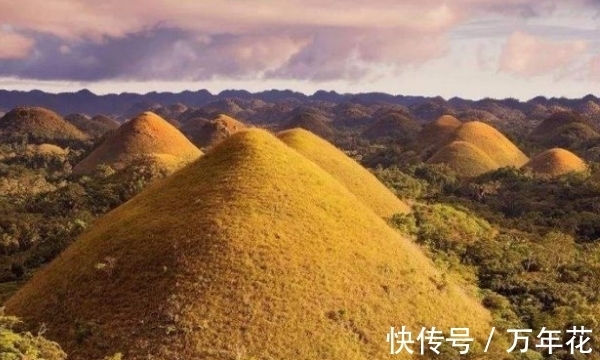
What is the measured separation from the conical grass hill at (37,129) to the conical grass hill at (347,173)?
108 metres

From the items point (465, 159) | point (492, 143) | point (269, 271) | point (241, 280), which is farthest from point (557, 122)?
point (241, 280)

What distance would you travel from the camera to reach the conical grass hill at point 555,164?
343ft

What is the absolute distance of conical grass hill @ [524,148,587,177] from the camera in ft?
343

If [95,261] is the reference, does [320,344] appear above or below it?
below

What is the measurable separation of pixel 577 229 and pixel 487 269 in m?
27.1

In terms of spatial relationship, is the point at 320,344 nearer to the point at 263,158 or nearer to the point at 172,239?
the point at 172,239

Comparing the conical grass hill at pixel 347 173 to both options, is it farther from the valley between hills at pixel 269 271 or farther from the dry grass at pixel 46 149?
the dry grass at pixel 46 149

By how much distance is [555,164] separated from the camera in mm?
106500

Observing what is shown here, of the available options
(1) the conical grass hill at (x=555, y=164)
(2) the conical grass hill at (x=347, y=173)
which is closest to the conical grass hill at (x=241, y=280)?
(2) the conical grass hill at (x=347, y=173)

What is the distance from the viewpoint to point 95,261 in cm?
3300

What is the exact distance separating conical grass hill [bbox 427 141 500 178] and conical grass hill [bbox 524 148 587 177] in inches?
288

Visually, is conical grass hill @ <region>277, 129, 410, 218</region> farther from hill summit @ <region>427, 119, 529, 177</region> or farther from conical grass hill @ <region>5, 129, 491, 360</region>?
hill summit @ <region>427, 119, 529, 177</region>

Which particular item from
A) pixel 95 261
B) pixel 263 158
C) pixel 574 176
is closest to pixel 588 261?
pixel 263 158

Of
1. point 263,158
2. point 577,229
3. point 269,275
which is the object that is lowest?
point 577,229
